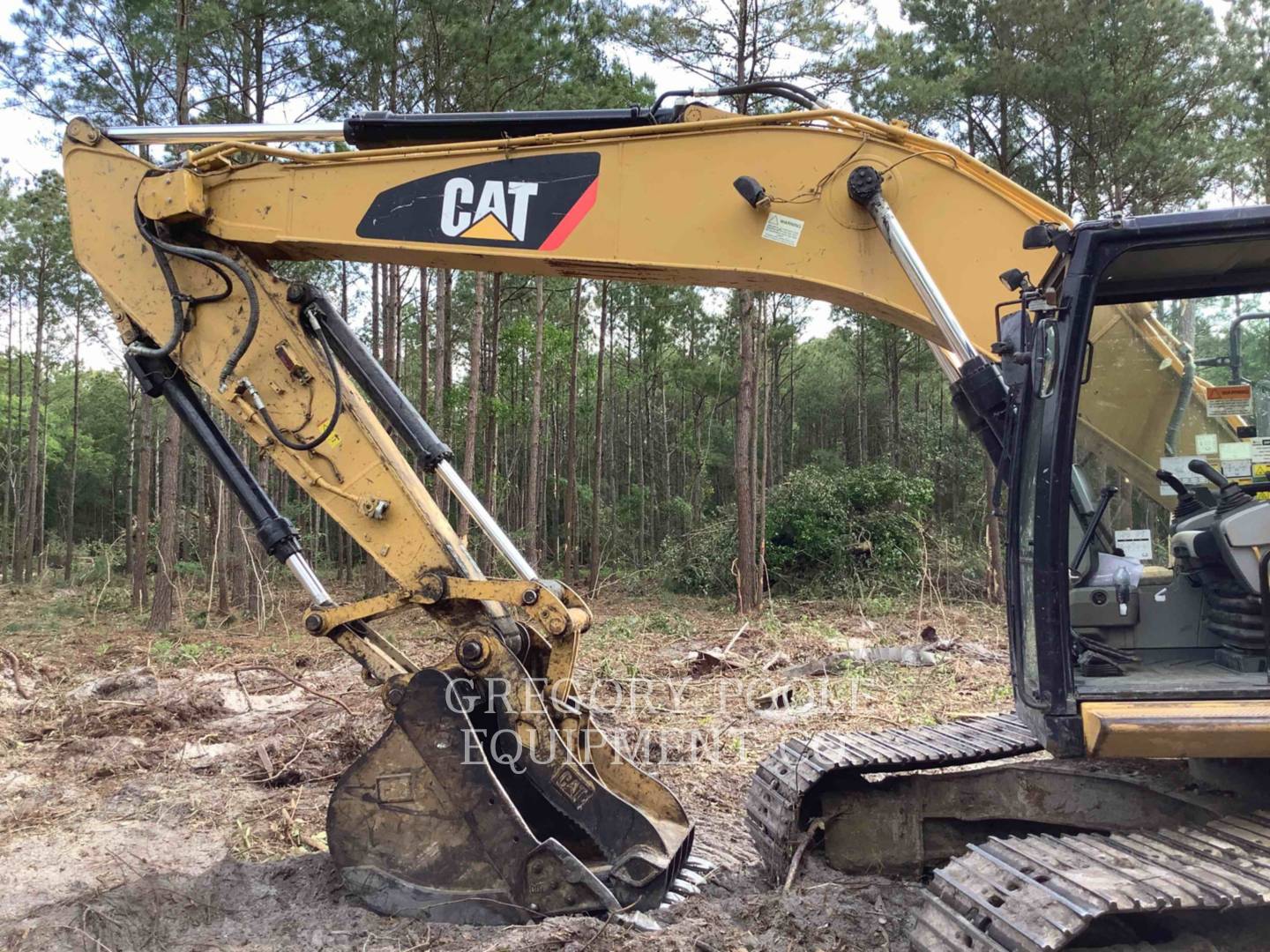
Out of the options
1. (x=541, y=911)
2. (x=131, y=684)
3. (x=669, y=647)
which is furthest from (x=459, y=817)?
(x=669, y=647)

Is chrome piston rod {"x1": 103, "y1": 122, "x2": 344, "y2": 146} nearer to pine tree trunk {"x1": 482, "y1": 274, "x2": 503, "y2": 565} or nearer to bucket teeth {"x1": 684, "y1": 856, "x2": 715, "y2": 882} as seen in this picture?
bucket teeth {"x1": 684, "y1": 856, "x2": 715, "y2": 882}

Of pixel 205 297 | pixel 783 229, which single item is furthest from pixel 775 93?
pixel 205 297

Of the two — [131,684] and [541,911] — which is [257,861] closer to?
[541,911]

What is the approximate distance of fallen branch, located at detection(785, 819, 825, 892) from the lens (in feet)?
12.0

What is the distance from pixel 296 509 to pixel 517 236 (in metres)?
22.9

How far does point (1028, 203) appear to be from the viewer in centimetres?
339

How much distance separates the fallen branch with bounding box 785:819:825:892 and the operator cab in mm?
1229

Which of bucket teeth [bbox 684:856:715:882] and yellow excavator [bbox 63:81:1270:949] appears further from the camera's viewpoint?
bucket teeth [bbox 684:856:715:882]

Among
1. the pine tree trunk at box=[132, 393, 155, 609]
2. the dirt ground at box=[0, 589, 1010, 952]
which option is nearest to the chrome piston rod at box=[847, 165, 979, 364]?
the dirt ground at box=[0, 589, 1010, 952]

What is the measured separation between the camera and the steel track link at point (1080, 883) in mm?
2256

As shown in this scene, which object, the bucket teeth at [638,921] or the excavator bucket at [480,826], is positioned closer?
the bucket teeth at [638,921]

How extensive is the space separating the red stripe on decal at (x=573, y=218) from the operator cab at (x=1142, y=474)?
1.69 m

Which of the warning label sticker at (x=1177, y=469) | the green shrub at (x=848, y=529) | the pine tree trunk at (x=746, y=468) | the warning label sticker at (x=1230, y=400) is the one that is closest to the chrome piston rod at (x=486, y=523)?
the warning label sticker at (x=1177, y=469)

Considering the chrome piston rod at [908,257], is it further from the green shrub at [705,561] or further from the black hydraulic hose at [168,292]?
the green shrub at [705,561]
